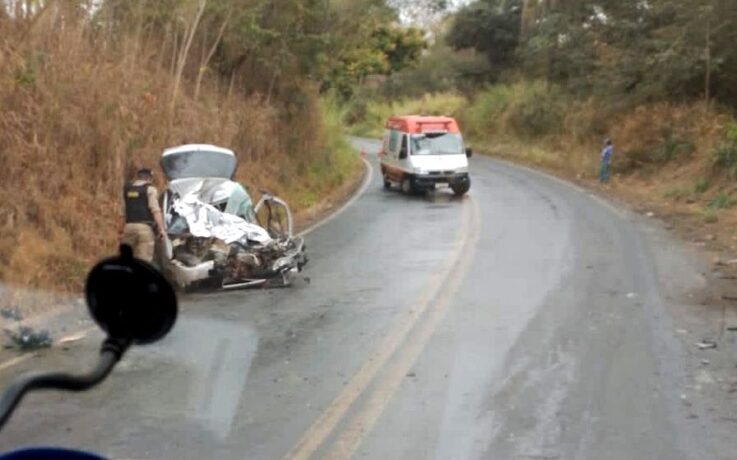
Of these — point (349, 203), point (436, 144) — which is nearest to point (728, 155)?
point (436, 144)

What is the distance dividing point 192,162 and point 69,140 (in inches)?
87.4

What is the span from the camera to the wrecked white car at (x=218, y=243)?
49.6ft

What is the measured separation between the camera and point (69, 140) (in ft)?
57.0

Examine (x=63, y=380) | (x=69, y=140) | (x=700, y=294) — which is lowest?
(x=700, y=294)

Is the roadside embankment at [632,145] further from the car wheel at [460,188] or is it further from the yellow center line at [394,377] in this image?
the yellow center line at [394,377]

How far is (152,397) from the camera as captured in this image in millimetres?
9094

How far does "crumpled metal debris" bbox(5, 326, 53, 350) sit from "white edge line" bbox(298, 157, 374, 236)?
1110 cm

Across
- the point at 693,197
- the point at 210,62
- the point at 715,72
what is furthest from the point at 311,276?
the point at 715,72

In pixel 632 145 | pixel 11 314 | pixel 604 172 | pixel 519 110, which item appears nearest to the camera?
pixel 11 314

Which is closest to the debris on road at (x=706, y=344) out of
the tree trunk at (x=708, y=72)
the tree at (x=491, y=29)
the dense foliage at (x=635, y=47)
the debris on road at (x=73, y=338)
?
the debris on road at (x=73, y=338)

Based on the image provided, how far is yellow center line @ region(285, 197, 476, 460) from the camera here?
7.79 metres

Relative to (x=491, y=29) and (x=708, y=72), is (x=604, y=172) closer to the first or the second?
(x=708, y=72)

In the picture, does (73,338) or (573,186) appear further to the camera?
(573,186)

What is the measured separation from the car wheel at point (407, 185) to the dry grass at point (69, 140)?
9.50 meters
